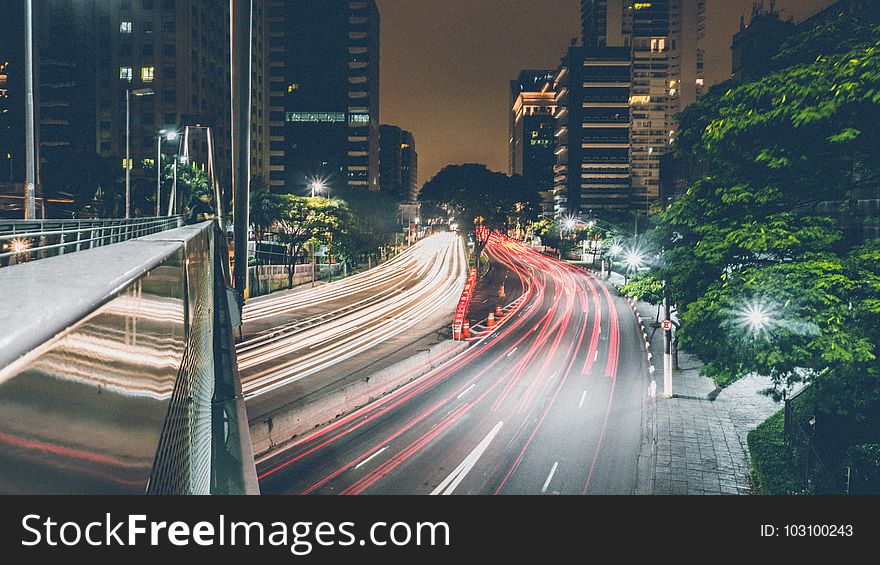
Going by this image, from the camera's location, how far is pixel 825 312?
11742 millimetres

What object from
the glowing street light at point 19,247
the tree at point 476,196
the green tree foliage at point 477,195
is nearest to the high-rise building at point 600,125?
the green tree foliage at point 477,195

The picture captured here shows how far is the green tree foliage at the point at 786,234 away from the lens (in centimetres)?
1168

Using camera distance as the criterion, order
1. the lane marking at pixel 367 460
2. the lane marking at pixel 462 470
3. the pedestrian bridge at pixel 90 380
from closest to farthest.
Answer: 1. the pedestrian bridge at pixel 90 380
2. the lane marking at pixel 462 470
3. the lane marking at pixel 367 460

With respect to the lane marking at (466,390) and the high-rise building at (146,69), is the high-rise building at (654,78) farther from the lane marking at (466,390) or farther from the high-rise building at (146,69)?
the lane marking at (466,390)

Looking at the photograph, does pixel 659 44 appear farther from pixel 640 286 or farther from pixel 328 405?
pixel 328 405

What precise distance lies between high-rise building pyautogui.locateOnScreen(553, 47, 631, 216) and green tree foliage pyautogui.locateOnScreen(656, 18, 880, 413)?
15739 cm

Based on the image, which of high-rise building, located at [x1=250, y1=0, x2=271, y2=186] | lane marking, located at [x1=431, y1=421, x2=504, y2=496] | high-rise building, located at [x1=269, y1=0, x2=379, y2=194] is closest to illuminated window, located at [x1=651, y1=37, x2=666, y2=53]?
high-rise building, located at [x1=269, y1=0, x2=379, y2=194]

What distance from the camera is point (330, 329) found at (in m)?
39.6

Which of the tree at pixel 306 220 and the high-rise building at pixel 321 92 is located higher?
the high-rise building at pixel 321 92

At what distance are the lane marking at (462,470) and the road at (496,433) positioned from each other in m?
0.04

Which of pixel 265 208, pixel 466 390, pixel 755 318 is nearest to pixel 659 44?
pixel 265 208
